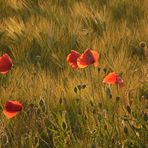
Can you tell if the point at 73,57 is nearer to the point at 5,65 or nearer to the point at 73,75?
the point at 5,65

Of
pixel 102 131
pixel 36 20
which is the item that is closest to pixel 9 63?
pixel 102 131

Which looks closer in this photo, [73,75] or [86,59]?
[86,59]

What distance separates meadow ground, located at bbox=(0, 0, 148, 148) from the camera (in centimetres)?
140

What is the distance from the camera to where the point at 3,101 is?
167 cm

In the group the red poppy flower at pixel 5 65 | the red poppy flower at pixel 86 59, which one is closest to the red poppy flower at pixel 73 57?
the red poppy flower at pixel 86 59

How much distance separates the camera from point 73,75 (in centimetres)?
188

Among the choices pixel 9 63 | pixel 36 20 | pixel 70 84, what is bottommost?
pixel 70 84

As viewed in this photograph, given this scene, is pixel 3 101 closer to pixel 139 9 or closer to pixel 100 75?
pixel 100 75

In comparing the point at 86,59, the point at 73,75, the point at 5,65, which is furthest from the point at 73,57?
the point at 73,75

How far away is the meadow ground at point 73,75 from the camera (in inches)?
55.1

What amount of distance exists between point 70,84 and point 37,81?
0.16 metres

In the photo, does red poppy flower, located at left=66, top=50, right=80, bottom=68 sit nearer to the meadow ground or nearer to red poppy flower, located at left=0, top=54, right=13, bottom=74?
the meadow ground

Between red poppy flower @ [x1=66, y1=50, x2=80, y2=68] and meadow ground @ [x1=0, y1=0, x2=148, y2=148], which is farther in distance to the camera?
red poppy flower @ [x1=66, y1=50, x2=80, y2=68]

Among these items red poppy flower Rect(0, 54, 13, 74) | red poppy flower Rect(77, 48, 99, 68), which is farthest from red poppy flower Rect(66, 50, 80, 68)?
red poppy flower Rect(0, 54, 13, 74)
